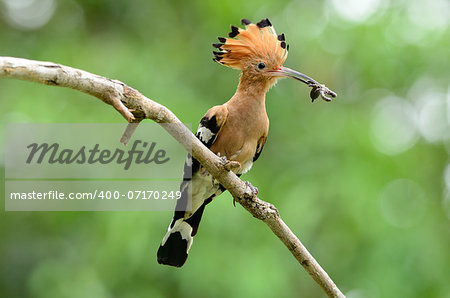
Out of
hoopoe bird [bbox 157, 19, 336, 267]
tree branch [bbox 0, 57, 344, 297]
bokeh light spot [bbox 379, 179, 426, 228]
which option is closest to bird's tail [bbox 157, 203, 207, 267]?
hoopoe bird [bbox 157, 19, 336, 267]

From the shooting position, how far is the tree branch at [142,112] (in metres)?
1.71

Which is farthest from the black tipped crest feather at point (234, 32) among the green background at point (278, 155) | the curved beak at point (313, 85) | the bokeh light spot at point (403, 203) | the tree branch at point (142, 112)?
the bokeh light spot at point (403, 203)

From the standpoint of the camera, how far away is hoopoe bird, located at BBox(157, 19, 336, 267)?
8.70 feet

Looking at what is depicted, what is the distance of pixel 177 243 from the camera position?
9.21 feet

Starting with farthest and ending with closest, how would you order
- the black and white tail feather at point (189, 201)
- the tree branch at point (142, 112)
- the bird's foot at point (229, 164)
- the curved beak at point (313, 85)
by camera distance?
the black and white tail feather at point (189, 201)
the curved beak at point (313, 85)
the bird's foot at point (229, 164)
the tree branch at point (142, 112)

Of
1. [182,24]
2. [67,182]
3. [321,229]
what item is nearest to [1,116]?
[67,182]

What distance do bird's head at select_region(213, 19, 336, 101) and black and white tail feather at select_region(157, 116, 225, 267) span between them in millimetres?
305

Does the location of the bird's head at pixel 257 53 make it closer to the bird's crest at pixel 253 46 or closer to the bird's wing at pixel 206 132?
the bird's crest at pixel 253 46

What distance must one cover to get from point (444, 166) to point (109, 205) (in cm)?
314

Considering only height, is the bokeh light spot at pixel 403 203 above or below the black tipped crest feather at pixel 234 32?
above

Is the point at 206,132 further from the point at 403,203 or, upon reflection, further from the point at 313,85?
the point at 403,203

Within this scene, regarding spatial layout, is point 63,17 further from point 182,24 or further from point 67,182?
point 67,182

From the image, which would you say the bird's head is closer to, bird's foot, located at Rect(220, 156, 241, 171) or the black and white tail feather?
the black and white tail feather

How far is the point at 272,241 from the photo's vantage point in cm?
452
